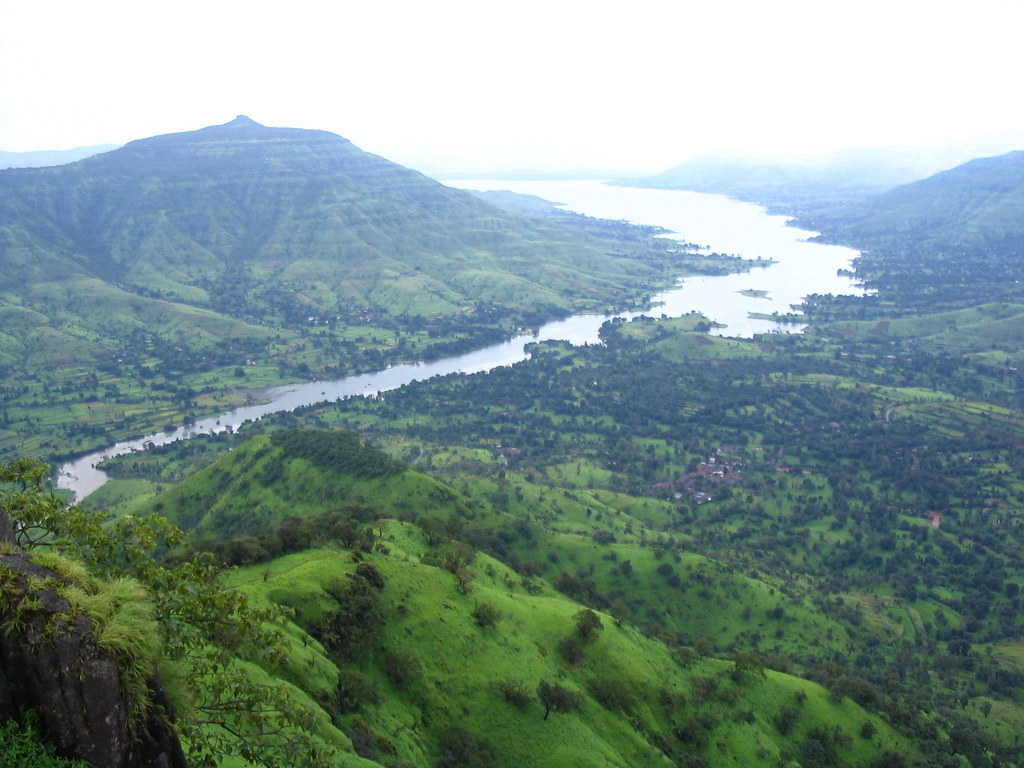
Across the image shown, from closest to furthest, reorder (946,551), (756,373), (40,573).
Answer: (40,573) < (946,551) < (756,373)

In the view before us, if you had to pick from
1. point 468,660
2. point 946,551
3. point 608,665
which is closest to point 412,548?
point 468,660

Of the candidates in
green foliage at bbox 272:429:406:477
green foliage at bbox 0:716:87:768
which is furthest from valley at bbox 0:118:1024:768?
green foliage at bbox 0:716:87:768

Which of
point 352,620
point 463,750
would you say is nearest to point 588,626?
point 463,750

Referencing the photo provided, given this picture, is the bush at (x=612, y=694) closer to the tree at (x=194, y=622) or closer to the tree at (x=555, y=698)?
the tree at (x=555, y=698)

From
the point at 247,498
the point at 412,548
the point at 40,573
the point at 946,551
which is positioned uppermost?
the point at 40,573

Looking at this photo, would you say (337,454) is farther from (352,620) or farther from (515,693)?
(515,693)

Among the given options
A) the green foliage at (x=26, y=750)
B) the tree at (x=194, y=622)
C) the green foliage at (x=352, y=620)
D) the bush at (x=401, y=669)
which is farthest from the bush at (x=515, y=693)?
the green foliage at (x=26, y=750)

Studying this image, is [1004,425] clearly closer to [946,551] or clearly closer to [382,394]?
[946,551]
